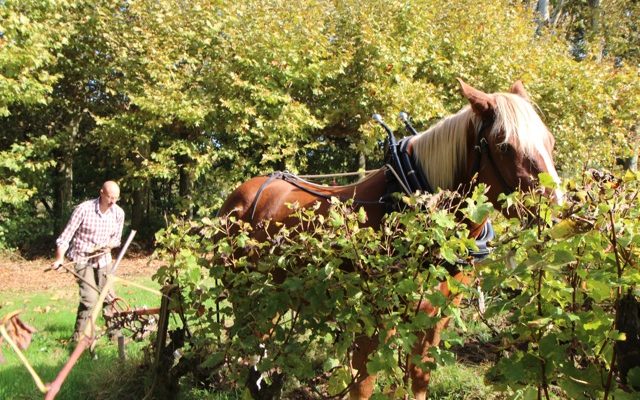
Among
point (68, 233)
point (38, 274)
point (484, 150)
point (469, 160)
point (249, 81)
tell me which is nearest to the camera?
point (484, 150)

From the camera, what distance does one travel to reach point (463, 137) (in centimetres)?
256

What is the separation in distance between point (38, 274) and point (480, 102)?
11.5 m

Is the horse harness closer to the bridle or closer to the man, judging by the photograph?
the bridle

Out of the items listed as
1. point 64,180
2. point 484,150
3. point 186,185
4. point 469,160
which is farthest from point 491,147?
point 64,180

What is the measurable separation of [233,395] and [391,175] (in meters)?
2.01

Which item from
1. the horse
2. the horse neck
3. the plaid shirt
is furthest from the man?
the horse neck

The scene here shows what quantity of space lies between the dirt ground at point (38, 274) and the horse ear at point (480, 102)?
7652 millimetres

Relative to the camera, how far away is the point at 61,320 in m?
6.19

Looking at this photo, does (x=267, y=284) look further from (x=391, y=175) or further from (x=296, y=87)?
(x=296, y=87)

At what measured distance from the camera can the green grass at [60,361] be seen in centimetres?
337

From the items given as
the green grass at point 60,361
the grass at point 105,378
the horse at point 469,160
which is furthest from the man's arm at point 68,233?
the horse at point 469,160

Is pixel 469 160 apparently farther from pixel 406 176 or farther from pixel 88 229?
pixel 88 229

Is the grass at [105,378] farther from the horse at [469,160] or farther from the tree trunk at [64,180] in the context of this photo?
the tree trunk at [64,180]

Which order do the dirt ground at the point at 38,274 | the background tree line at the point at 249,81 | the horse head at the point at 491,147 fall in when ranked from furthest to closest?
1. the background tree line at the point at 249,81
2. the dirt ground at the point at 38,274
3. the horse head at the point at 491,147
